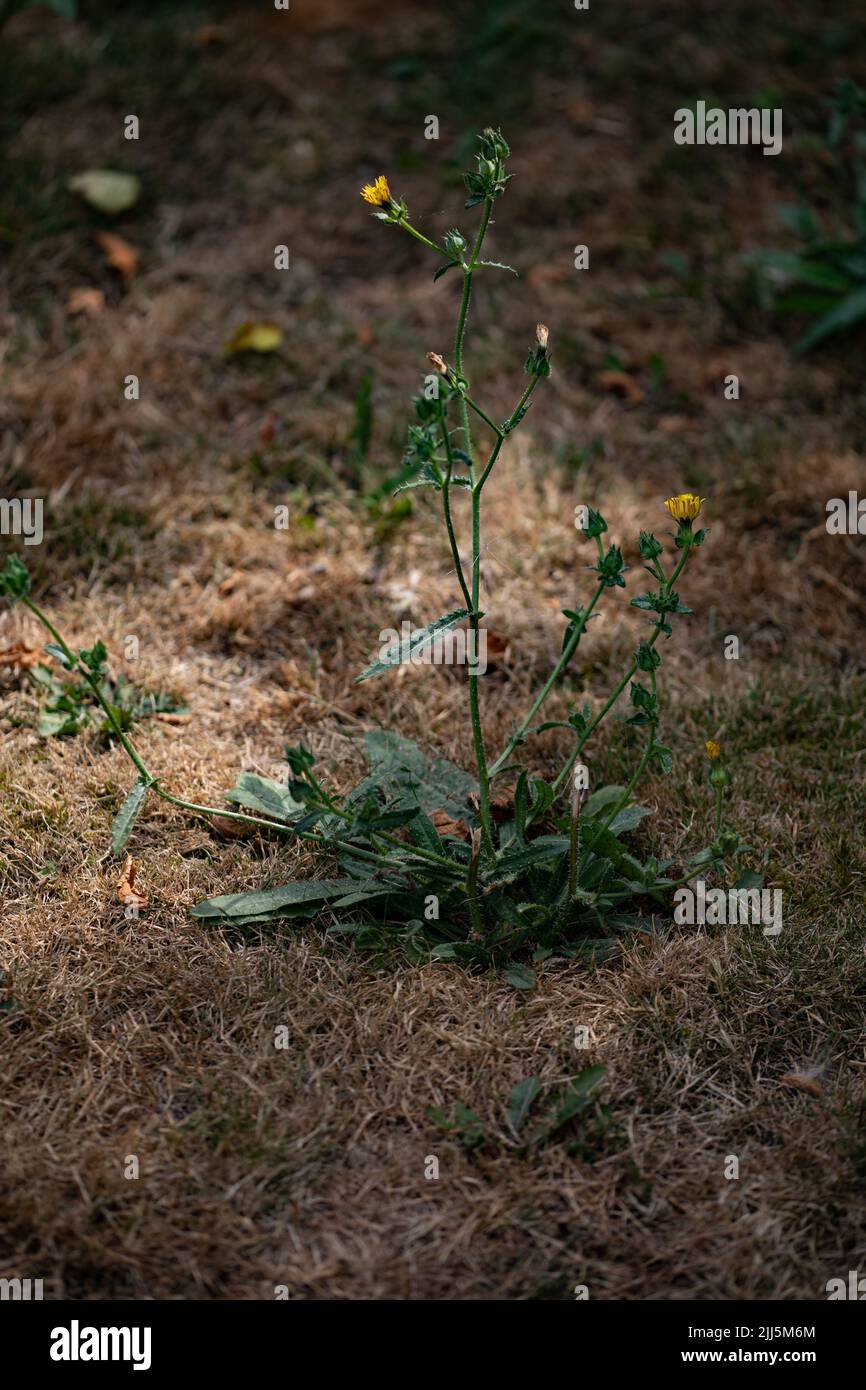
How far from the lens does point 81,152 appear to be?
3.99m

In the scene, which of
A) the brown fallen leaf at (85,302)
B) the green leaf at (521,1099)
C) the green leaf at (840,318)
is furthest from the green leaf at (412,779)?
the green leaf at (840,318)

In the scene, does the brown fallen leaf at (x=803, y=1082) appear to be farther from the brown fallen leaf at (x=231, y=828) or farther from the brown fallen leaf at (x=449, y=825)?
the brown fallen leaf at (x=231, y=828)

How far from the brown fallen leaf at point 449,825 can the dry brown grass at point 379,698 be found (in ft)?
0.69

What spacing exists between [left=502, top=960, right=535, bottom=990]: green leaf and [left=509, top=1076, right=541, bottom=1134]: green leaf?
165mm

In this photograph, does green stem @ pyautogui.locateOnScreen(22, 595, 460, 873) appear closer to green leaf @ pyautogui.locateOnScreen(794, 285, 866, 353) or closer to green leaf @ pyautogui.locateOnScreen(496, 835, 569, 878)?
green leaf @ pyautogui.locateOnScreen(496, 835, 569, 878)

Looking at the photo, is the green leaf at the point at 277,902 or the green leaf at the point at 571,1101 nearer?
the green leaf at the point at 571,1101

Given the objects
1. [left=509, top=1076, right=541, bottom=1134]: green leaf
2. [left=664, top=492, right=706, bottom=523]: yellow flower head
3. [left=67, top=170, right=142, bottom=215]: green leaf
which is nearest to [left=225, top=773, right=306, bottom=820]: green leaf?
[left=509, top=1076, right=541, bottom=1134]: green leaf

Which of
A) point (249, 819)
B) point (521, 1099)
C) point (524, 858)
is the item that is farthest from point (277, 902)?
point (521, 1099)

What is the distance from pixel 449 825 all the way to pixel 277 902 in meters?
0.33

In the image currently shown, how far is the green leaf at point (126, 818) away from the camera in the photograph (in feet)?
6.93

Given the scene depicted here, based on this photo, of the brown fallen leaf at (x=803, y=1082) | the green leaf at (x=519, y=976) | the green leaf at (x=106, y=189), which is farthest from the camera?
the green leaf at (x=106, y=189)

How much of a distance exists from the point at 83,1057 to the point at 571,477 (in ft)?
6.38
